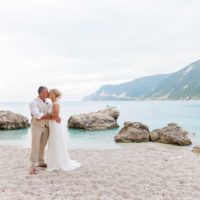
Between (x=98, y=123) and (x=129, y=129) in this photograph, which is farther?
(x=98, y=123)

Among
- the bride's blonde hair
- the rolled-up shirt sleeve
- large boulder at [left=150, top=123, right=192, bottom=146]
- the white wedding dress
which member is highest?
the bride's blonde hair

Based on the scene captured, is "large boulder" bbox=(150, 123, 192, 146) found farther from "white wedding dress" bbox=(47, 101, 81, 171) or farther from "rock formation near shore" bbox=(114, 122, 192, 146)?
"white wedding dress" bbox=(47, 101, 81, 171)

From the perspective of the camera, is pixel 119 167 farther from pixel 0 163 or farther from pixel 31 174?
pixel 0 163

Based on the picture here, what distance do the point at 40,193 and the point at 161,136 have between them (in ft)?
67.9

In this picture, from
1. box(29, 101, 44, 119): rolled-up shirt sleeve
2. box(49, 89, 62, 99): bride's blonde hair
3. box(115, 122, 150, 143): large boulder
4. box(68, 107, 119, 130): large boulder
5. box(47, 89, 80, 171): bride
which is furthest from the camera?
box(68, 107, 119, 130): large boulder

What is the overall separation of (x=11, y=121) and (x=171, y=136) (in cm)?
2606

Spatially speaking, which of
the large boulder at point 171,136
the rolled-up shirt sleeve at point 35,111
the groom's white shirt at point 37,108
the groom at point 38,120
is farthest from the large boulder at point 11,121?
the rolled-up shirt sleeve at point 35,111

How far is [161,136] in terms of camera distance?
1181 inches

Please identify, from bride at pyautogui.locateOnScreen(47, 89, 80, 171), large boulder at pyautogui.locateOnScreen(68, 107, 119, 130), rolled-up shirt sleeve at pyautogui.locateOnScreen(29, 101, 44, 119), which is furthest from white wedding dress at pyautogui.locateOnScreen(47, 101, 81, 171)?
large boulder at pyautogui.locateOnScreen(68, 107, 119, 130)

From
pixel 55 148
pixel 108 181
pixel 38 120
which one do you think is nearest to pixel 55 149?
pixel 55 148

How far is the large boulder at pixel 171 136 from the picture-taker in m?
28.5

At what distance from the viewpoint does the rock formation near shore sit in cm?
2867

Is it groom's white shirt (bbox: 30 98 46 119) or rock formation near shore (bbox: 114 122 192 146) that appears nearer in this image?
groom's white shirt (bbox: 30 98 46 119)

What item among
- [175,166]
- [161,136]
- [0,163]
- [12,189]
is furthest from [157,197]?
[161,136]
